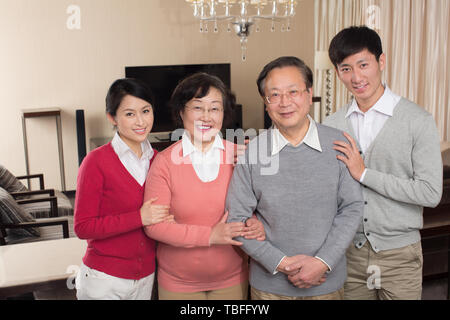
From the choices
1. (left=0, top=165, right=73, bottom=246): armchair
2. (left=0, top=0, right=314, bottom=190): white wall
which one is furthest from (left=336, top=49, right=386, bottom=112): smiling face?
(left=0, top=0, right=314, bottom=190): white wall

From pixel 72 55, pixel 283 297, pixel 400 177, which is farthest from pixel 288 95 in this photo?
pixel 72 55

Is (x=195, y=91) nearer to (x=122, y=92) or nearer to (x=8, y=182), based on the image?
(x=122, y=92)

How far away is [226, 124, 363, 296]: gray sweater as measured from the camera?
1405mm

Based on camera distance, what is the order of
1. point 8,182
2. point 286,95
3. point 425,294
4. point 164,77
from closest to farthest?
point 286,95 → point 425,294 → point 8,182 → point 164,77

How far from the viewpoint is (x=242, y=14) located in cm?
516

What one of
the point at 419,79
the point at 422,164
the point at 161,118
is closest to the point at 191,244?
the point at 422,164

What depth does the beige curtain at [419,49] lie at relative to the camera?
5.32m

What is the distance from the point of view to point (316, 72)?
645 centimetres

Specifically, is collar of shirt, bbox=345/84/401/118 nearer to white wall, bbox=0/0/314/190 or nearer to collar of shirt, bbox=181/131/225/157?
collar of shirt, bbox=181/131/225/157

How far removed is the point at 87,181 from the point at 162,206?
25cm

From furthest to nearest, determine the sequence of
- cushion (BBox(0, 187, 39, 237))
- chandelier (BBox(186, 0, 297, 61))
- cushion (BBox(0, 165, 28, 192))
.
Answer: chandelier (BBox(186, 0, 297, 61))
cushion (BBox(0, 165, 28, 192))
cushion (BBox(0, 187, 39, 237))

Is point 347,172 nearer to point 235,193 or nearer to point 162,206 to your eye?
point 235,193

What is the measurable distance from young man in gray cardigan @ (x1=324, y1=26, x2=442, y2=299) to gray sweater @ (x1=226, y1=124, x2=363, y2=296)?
10 cm

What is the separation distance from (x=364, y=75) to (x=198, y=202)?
2.31 feet
